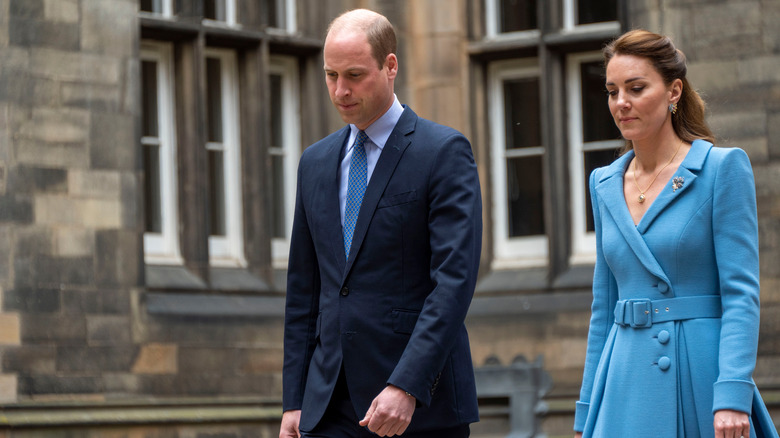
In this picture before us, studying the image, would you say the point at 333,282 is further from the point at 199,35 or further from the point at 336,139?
the point at 199,35

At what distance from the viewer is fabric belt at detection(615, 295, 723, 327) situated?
3.53m

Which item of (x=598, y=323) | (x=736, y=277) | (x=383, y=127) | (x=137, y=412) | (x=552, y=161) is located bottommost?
(x=137, y=412)

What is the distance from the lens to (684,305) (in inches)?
139

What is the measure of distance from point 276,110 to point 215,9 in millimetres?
915

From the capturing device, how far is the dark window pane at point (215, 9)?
1009 cm

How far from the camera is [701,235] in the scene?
3.53 meters

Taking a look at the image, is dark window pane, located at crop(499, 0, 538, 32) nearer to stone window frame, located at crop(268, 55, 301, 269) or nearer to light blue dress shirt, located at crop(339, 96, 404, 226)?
stone window frame, located at crop(268, 55, 301, 269)

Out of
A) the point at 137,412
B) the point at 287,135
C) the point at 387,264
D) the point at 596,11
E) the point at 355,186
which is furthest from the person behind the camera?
the point at 287,135

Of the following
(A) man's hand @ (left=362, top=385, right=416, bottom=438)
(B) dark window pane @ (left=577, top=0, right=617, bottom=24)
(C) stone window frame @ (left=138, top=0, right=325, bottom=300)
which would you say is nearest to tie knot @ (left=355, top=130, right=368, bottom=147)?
(A) man's hand @ (left=362, top=385, right=416, bottom=438)

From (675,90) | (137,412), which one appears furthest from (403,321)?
(137,412)

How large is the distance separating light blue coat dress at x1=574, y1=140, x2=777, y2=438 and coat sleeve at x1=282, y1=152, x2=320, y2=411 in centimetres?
74

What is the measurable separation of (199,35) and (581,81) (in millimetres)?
2755

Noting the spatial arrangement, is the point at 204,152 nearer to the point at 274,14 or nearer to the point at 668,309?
the point at 274,14

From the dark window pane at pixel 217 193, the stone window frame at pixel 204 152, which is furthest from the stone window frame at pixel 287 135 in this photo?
the dark window pane at pixel 217 193
